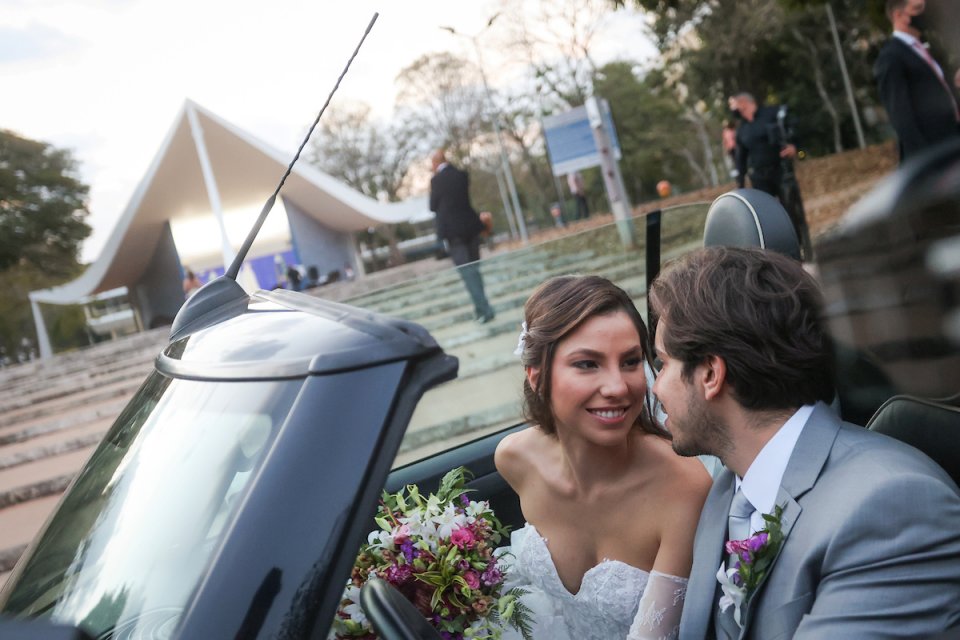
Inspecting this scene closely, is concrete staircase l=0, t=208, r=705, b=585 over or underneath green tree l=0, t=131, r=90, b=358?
underneath

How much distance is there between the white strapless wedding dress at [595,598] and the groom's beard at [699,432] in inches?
16.5

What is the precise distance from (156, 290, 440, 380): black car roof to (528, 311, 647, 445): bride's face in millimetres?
846

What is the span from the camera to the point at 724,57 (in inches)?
1304

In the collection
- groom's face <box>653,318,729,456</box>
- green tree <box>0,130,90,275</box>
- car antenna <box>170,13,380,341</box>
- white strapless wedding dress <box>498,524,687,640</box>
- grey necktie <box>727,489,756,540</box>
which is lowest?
white strapless wedding dress <box>498,524,687,640</box>

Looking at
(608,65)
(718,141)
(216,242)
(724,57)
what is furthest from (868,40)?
(216,242)

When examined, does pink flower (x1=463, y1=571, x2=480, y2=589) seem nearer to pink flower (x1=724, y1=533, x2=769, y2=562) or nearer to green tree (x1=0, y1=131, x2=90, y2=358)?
pink flower (x1=724, y1=533, x2=769, y2=562)

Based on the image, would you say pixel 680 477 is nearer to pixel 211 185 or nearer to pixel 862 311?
pixel 862 311

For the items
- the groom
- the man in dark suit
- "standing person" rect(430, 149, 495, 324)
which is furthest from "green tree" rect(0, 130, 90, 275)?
the groom

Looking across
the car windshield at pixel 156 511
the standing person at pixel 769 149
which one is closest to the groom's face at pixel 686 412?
the car windshield at pixel 156 511

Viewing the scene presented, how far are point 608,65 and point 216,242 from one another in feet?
71.6

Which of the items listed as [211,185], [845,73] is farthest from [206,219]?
[845,73]

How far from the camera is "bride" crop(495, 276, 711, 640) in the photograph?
215cm

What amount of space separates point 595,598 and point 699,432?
0.67 metres

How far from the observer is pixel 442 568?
1.72m
